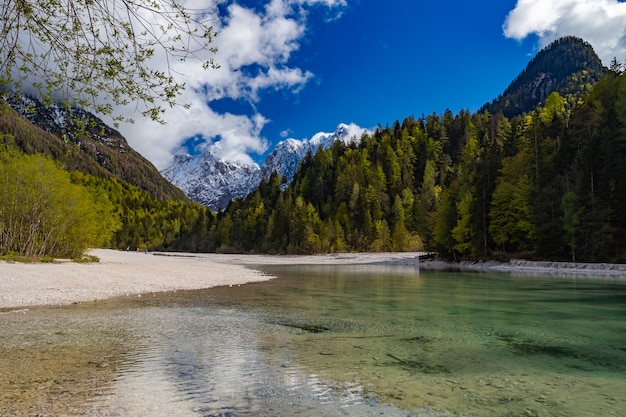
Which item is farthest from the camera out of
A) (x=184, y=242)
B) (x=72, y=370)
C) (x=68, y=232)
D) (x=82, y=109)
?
(x=184, y=242)

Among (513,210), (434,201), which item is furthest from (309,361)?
(434,201)

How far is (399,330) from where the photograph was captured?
1571 cm

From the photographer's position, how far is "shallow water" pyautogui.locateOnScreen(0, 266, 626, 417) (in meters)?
7.84

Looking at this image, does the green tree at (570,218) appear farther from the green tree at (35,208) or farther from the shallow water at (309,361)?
the green tree at (35,208)

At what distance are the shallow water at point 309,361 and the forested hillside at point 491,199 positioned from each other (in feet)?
134

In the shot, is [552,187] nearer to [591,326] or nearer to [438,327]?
[591,326]

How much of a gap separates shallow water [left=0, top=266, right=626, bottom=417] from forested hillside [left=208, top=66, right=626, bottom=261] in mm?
40892

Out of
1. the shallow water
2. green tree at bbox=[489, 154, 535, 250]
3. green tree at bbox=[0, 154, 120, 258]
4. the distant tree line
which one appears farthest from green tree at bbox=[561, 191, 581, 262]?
green tree at bbox=[0, 154, 120, 258]

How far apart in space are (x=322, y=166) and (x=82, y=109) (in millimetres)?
153085

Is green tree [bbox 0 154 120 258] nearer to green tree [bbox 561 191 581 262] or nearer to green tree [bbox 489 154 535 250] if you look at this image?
green tree [bbox 489 154 535 250]

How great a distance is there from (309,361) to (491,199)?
6852 cm

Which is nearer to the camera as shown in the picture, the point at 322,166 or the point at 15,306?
the point at 15,306

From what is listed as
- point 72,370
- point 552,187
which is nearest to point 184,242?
point 552,187

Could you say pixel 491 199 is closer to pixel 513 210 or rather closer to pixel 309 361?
pixel 513 210
